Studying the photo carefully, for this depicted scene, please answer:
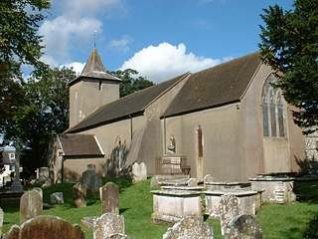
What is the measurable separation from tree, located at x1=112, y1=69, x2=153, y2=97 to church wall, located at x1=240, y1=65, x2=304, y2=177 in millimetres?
41547

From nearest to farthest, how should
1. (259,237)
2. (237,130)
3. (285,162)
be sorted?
(259,237) < (237,130) < (285,162)

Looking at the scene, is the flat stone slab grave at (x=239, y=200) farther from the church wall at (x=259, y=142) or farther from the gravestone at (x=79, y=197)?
the church wall at (x=259, y=142)

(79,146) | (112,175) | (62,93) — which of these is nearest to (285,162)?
(112,175)

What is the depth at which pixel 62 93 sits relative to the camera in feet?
195

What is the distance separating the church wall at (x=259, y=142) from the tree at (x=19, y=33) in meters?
12.9

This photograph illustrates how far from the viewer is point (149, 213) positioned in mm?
18047

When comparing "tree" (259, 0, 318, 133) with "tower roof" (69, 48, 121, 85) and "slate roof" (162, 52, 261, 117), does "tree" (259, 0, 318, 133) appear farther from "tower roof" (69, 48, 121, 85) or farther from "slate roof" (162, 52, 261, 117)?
"tower roof" (69, 48, 121, 85)

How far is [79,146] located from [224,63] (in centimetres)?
1507

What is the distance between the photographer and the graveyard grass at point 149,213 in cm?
1322

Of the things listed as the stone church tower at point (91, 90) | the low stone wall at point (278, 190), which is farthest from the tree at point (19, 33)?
the stone church tower at point (91, 90)

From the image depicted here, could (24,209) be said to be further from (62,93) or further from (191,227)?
(62,93)

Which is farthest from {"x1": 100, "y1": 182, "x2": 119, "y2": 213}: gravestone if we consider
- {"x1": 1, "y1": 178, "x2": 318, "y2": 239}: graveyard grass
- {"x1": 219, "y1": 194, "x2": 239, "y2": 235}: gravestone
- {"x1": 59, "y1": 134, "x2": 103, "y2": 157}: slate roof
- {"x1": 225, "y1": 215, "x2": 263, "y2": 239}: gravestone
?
{"x1": 59, "y1": 134, "x2": 103, "y2": 157}: slate roof

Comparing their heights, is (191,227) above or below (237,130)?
below

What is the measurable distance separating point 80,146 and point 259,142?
59.9ft
